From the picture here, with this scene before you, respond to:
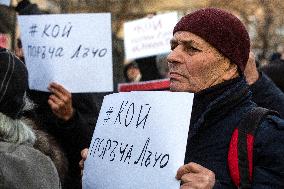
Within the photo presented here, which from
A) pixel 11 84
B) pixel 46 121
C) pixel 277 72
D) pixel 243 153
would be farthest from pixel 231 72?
pixel 277 72

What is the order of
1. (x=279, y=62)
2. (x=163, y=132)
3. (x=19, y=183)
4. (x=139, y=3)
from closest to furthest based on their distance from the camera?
1. (x=19, y=183)
2. (x=163, y=132)
3. (x=279, y=62)
4. (x=139, y=3)

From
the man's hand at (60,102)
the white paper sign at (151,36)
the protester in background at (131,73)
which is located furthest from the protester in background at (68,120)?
the protester in background at (131,73)

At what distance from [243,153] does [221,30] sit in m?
0.51

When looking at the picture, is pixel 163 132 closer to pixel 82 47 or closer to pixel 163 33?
pixel 82 47

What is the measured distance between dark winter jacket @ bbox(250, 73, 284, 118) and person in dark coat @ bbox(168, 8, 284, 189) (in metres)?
0.70

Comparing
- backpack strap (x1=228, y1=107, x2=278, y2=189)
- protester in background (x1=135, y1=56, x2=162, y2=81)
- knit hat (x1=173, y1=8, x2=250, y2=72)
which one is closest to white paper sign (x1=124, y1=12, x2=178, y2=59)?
protester in background (x1=135, y1=56, x2=162, y2=81)

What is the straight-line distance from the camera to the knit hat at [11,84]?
7.61 feet

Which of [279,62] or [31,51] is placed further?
[279,62]

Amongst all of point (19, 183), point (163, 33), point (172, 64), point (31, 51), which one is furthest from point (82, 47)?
point (163, 33)

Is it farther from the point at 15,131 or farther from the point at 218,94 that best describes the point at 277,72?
the point at 15,131

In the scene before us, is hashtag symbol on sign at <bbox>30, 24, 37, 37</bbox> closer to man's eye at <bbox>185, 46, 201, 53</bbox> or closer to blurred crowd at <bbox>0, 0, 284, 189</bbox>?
blurred crowd at <bbox>0, 0, 284, 189</bbox>

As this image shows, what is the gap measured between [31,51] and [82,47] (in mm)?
289

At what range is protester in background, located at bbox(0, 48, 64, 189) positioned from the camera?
2.11 m

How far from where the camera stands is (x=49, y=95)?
3883 millimetres
